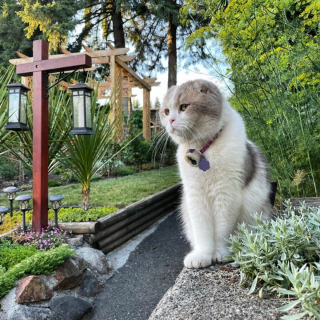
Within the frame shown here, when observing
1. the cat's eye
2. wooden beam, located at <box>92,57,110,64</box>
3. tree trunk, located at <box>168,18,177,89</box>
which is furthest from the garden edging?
tree trunk, located at <box>168,18,177,89</box>

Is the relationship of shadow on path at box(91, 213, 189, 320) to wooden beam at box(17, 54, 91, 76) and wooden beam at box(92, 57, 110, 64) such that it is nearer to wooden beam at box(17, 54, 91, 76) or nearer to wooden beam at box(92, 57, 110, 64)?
wooden beam at box(17, 54, 91, 76)

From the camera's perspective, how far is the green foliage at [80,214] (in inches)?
117

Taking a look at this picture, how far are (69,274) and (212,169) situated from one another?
4.46 ft

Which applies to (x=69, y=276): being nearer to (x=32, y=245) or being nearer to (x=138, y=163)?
(x=32, y=245)

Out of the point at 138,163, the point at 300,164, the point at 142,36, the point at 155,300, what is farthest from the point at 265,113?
the point at 142,36

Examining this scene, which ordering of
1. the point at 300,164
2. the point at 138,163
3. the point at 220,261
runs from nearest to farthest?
the point at 220,261
the point at 300,164
the point at 138,163

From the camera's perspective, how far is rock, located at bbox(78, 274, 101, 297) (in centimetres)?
220

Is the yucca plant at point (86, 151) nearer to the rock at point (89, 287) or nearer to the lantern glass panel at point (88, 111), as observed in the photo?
the lantern glass panel at point (88, 111)

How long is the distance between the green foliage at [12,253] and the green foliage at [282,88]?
2.10m

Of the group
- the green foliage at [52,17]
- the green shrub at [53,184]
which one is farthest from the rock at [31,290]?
the green foliage at [52,17]

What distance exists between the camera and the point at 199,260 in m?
1.50

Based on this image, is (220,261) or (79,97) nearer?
(220,261)

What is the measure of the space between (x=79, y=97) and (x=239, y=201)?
1.73m

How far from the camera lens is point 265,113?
2711mm
